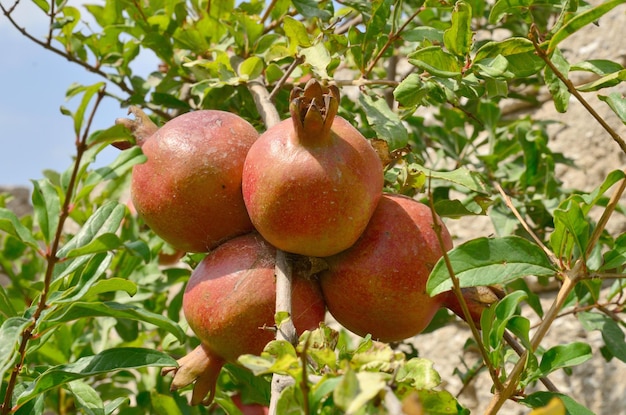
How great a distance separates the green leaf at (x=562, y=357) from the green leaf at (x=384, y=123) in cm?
35

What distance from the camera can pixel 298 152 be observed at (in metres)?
0.81

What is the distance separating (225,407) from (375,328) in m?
0.23

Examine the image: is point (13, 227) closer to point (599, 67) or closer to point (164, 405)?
point (164, 405)

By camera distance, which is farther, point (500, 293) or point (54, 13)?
point (54, 13)

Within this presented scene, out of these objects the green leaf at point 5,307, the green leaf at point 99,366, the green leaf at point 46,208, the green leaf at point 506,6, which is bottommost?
the green leaf at point 99,366

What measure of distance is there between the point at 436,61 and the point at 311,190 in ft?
0.89

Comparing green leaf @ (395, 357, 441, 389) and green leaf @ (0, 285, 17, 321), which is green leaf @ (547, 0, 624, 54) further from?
green leaf @ (0, 285, 17, 321)

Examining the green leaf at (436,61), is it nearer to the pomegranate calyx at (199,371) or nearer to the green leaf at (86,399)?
the pomegranate calyx at (199,371)

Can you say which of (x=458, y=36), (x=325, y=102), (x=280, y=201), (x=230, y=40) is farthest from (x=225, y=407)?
(x=230, y=40)

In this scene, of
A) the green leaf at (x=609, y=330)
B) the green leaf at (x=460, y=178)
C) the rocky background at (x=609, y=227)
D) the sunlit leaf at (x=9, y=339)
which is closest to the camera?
the sunlit leaf at (x=9, y=339)

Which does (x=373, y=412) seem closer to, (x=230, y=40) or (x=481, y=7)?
(x=230, y=40)

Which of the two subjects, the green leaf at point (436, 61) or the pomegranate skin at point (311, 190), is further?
the green leaf at point (436, 61)

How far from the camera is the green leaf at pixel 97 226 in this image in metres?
0.87

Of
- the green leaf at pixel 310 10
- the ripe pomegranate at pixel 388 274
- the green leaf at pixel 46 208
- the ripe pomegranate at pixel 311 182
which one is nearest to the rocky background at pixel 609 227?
the green leaf at pixel 310 10
